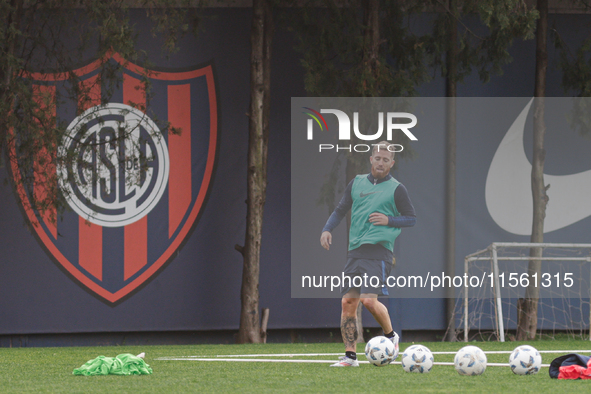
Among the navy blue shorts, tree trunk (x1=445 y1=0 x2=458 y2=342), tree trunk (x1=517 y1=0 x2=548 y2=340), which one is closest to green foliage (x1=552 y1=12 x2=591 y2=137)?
tree trunk (x1=517 y1=0 x2=548 y2=340)

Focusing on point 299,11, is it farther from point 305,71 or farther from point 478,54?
point 478,54

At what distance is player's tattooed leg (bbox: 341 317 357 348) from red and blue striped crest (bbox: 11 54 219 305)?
5.89 m

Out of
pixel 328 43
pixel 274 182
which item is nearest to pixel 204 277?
pixel 274 182

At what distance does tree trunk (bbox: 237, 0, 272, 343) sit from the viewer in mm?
11867

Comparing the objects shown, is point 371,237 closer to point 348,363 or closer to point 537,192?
point 348,363

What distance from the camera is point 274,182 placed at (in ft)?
41.3

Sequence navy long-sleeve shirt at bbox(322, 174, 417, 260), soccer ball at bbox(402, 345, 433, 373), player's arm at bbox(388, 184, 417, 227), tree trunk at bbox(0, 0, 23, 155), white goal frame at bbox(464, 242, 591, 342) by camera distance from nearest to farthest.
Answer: soccer ball at bbox(402, 345, 433, 373) < navy long-sleeve shirt at bbox(322, 174, 417, 260) < player's arm at bbox(388, 184, 417, 227) < tree trunk at bbox(0, 0, 23, 155) < white goal frame at bbox(464, 242, 591, 342)

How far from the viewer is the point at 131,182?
38.9ft

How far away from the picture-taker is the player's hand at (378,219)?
7.00m

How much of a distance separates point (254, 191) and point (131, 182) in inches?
73.9

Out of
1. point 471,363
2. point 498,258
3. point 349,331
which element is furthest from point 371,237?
point 498,258

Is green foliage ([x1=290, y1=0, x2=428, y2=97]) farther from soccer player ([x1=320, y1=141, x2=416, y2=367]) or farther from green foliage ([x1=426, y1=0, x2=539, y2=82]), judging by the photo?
soccer player ([x1=320, y1=141, x2=416, y2=367])

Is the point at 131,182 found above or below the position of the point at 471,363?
above

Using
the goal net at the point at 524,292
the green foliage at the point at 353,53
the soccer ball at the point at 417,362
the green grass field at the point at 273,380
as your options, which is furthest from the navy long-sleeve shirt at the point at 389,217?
the goal net at the point at 524,292
